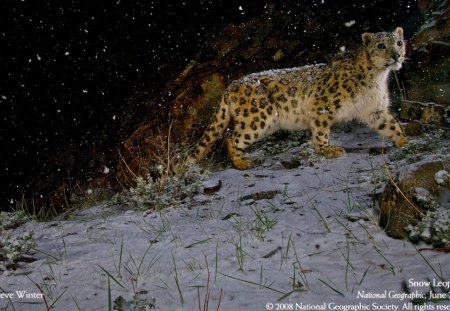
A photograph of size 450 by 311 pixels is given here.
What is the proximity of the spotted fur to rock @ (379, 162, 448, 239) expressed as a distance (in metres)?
Answer: 2.86

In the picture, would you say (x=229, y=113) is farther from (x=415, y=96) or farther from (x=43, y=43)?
(x=43, y=43)

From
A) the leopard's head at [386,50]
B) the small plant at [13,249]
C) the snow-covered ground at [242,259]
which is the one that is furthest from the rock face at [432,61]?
the small plant at [13,249]

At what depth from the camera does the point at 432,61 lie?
7.54m

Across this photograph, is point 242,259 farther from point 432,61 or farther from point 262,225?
point 432,61

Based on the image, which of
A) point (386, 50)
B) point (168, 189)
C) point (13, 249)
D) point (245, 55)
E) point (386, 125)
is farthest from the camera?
point (245, 55)

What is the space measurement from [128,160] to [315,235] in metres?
6.81

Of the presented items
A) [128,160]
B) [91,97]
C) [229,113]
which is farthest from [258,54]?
[91,97]

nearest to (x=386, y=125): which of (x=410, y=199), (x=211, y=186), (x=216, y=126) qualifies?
(x=216, y=126)

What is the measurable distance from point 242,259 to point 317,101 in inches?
169

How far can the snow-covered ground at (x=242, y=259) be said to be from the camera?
8.55 feet

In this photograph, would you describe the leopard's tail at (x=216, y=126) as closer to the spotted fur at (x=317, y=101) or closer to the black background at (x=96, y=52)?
the spotted fur at (x=317, y=101)

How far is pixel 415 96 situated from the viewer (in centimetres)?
761

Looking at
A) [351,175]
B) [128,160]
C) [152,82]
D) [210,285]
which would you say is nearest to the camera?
[210,285]

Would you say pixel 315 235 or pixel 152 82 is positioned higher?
pixel 152 82
